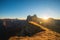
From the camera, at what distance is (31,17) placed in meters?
58.8

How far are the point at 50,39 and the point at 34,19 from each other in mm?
44298

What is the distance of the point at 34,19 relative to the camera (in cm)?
5834

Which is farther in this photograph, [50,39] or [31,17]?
[31,17]

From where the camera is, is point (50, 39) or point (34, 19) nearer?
point (50, 39)

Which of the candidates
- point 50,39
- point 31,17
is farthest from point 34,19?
point 50,39

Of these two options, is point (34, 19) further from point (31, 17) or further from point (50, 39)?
point (50, 39)

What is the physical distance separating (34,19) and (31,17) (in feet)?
7.42

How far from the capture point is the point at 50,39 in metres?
14.2

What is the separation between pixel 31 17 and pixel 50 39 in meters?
44.9
